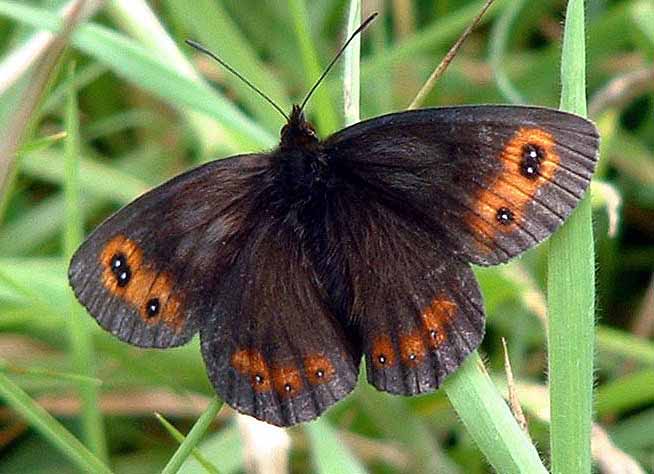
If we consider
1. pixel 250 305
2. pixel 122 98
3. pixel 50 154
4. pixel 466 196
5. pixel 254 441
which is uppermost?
pixel 122 98

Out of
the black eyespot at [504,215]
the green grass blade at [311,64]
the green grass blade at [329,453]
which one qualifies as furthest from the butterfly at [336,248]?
the green grass blade at [311,64]

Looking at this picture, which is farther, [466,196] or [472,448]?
[472,448]

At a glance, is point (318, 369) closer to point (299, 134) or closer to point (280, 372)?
point (280, 372)

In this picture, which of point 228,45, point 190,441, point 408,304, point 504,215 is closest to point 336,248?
point 408,304

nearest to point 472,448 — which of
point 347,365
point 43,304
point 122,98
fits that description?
point 347,365

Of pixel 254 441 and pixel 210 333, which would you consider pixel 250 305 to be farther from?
pixel 254 441

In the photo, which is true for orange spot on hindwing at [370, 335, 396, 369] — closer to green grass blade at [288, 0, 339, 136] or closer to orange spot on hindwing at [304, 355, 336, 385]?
orange spot on hindwing at [304, 355, 336, 385]
